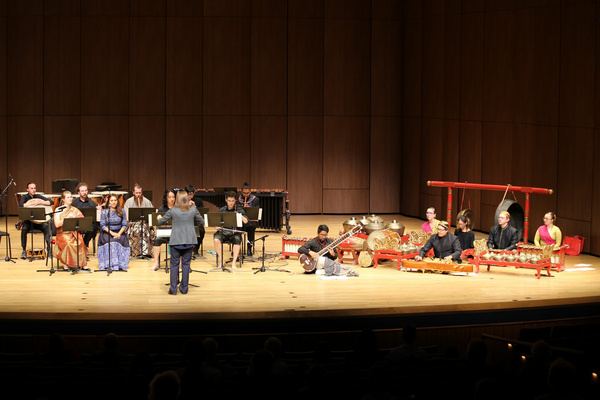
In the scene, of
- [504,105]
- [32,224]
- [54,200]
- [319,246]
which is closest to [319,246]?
[319,246]

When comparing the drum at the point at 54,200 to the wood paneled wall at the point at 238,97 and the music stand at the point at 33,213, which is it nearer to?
the music stand at the point at 33,213

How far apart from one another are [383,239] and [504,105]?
13.0ft

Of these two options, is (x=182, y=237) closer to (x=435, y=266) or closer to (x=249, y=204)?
(x=435, y=266)

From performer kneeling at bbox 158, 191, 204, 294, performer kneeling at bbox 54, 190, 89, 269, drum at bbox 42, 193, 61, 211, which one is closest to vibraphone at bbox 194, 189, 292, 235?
drum at bbox 42, 193, 61, 211

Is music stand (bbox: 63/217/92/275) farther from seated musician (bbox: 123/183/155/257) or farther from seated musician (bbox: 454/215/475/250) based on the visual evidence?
seated musician (bbox: 454/215/475/250)

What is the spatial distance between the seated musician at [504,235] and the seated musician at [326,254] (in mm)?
1998

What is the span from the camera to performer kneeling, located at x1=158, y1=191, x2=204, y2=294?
865 centimetres

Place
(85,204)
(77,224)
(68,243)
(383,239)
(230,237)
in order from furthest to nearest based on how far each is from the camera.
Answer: (85,204)
(383,239)
(230,237)
(68,243)
(77,224)

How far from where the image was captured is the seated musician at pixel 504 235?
10203 mm

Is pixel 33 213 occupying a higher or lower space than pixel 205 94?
lower

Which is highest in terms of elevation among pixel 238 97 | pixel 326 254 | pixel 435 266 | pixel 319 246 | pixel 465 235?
pixel 238 97

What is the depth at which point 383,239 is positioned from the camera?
10523mm

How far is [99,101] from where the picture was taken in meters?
15.4

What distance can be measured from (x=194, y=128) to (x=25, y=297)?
7661 millimetres
